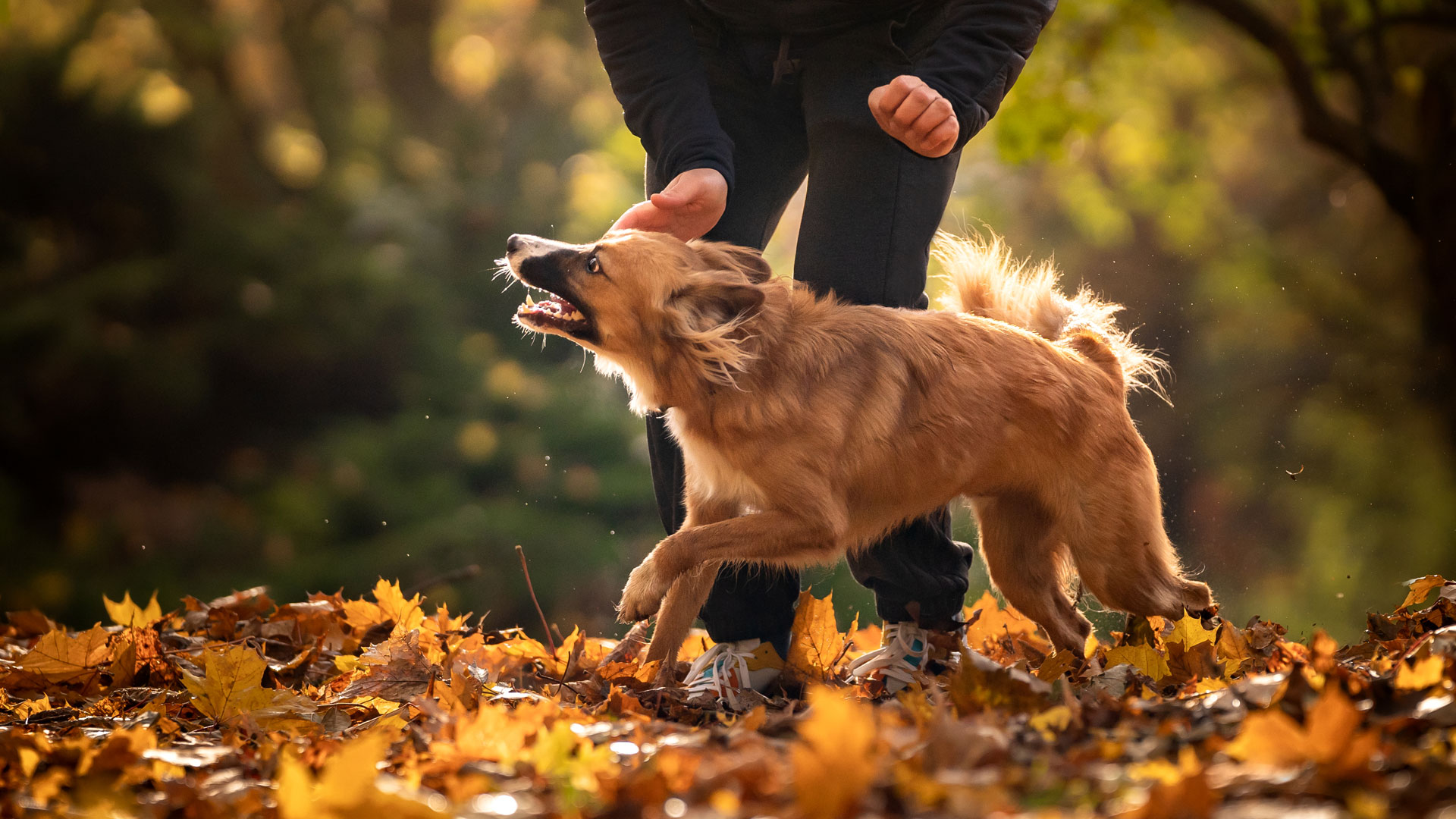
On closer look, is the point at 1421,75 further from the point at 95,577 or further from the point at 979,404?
the point at 95,577

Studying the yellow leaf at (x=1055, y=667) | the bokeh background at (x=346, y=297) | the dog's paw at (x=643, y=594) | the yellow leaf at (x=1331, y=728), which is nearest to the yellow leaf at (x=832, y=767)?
the yellow leaf at (x=1331, y=728)

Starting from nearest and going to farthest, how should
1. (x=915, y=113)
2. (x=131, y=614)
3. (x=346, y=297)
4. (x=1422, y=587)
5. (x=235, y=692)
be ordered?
1. (x=235, y=692)
2. (x=915, y=113)
3. (x=1422, y=587)
4. (x=131, y=614)
5. (x=346, y=297)

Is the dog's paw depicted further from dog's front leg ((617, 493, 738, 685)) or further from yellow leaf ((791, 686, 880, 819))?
yellow leaf ((791, 686, 880, 819))

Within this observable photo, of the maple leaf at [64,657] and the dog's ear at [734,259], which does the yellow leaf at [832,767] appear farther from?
the maple leaf at [64,657]

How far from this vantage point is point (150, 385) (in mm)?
8227

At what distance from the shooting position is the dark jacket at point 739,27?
327 cm

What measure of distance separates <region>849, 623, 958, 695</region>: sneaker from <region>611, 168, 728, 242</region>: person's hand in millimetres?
1419

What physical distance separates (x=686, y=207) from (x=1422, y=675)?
2.24 m

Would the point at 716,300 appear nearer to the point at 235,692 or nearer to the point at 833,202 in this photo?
the point at 833,202

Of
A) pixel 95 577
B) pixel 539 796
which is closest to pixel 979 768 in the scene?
pixel 539 796

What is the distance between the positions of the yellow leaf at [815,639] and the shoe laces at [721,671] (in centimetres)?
14

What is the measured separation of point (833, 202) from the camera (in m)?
3.35

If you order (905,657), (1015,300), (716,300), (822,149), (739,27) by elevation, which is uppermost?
(739,27)

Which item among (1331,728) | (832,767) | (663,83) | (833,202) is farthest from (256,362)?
(1331,728)
